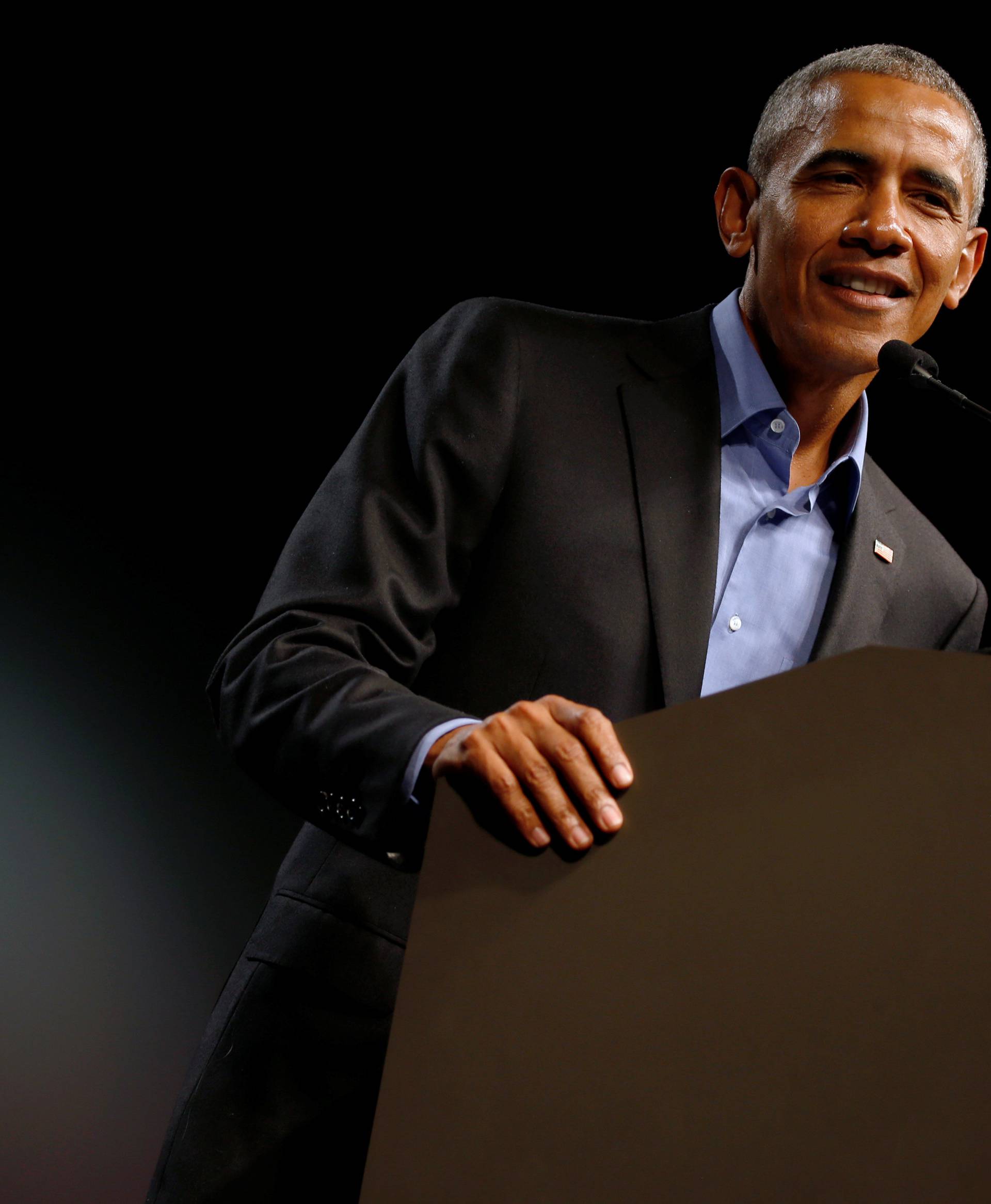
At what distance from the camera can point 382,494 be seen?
1.15m

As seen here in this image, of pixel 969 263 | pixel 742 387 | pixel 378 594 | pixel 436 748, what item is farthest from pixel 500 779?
pixel 969 263

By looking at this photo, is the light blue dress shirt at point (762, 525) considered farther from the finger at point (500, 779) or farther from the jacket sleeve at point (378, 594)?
the finger at point (500, 779)

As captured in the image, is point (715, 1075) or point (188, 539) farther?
point (188, 539)

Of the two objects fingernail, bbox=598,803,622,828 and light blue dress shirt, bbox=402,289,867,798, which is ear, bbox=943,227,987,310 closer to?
light blue dress shirt, bbox=402,289,867,798

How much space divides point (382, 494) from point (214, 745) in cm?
143

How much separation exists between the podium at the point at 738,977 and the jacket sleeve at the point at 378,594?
219 millimetres

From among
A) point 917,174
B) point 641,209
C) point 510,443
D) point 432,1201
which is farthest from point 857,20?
point 432,1201

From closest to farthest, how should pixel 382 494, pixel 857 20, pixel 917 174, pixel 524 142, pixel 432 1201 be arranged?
pixel 432 1201, pixel 382 494, pixel 917 174, pixel 857 20, pixel 524 142

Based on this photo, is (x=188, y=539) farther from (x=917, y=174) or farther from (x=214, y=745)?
(x=917, y=174)

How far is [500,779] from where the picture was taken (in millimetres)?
663

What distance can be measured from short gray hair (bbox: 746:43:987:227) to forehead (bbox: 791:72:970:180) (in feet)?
0.04

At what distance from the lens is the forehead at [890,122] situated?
1.38m

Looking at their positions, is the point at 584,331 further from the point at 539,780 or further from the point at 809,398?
the point at 539,780

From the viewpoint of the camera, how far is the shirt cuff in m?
0.79
